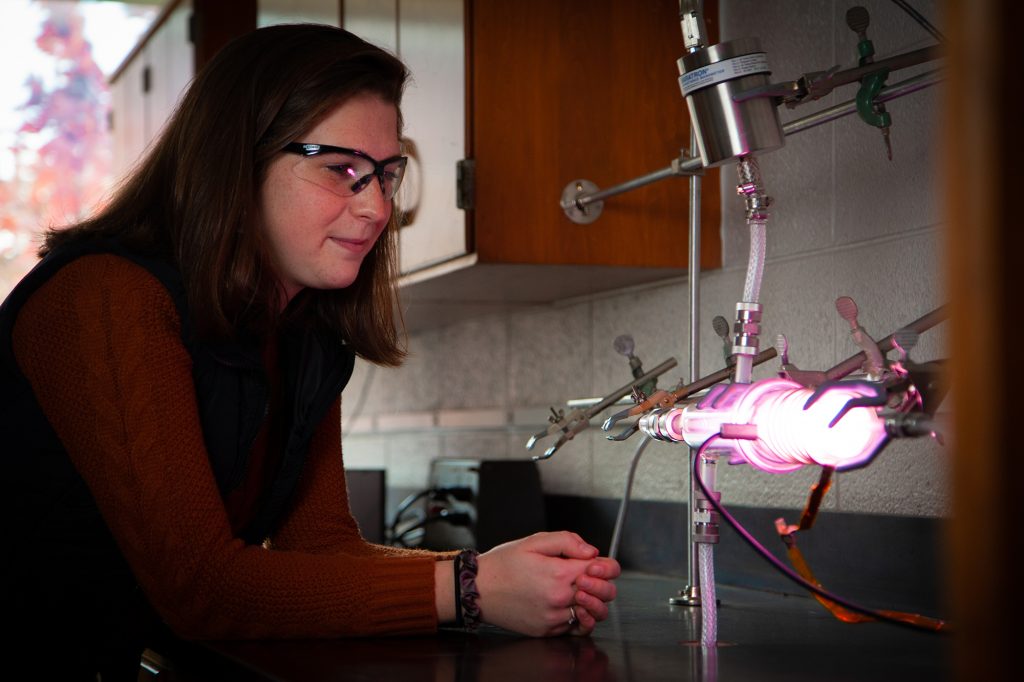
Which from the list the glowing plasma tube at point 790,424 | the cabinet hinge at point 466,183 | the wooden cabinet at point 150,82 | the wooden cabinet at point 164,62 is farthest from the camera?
the wooden cabinet at point 150,82

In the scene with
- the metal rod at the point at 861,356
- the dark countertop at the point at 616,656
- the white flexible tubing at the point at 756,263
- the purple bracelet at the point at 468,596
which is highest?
the white flexible tubing at the point at 756,263

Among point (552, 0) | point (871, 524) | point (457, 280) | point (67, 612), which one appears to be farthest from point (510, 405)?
point (67, 612)

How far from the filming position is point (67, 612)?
121cm

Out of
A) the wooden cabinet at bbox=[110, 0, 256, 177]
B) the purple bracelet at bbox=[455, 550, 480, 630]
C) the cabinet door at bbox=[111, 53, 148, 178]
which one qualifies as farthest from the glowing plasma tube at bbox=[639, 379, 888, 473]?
the cabinet door at bbox=[111, 53, 148, 178]

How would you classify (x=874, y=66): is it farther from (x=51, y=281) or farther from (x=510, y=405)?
(x=510, y=405)

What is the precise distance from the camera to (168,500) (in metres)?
1.07

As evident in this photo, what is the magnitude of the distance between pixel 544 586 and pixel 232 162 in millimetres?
570

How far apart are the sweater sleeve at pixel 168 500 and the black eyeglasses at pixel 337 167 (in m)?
0.25

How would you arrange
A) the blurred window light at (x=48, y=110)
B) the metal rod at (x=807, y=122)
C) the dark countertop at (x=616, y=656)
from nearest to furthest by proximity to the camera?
the dark countertop at (x=616, y=656), the metal rod at (x=807, y=122), the blurred window light at (x=48, y=110)

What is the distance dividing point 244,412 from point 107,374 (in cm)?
17

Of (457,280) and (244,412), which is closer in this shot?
(244,412)

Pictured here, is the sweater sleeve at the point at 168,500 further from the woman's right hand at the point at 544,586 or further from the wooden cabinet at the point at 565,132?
the wooden cabinet at the point at 565,132

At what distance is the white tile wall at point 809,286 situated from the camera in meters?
1.37

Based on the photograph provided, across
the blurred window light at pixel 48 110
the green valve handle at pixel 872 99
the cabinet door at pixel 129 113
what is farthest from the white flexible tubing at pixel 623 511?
the blurred window light at pixel 48 110
